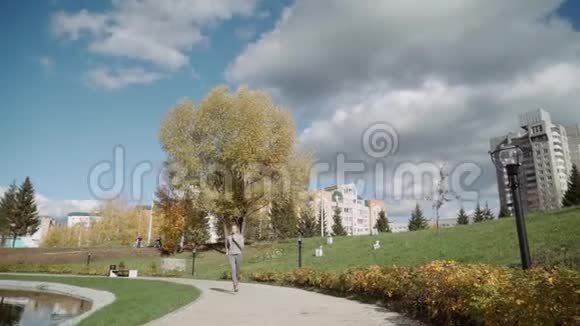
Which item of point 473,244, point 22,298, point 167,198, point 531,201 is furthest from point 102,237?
point 531,201

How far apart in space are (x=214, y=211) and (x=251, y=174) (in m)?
3.98

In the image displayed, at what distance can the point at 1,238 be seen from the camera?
7675cm

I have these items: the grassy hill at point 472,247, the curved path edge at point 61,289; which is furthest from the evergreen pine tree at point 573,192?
the curved path edge at point 61,289

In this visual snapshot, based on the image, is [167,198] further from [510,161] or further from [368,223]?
[368,223]

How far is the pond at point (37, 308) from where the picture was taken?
11.4m

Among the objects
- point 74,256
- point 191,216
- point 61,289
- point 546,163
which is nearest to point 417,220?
point 191,216

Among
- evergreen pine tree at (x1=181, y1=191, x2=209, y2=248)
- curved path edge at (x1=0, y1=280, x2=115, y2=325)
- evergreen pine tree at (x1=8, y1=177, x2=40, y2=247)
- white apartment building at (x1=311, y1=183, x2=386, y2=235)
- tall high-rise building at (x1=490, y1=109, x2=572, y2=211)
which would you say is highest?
tall high-rise building at (x1=490, y1=109, x2=572, y2=211)

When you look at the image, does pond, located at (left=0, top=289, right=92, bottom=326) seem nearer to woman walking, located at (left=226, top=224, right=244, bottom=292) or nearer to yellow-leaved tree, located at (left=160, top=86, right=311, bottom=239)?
woman walking, located at (left=226, top=224, right=244, bottom=292)

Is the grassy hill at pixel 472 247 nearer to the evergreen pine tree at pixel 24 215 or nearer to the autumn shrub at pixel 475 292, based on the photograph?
the autumn shrub at pixel 475 292

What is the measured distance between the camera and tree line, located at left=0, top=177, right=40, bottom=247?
6631 cm

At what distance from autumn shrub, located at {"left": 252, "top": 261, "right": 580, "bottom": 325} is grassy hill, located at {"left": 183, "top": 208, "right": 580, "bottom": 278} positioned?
5.68m

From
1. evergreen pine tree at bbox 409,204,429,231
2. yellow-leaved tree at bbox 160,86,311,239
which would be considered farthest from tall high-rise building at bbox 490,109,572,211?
yellow-leaved tree at bbox 160,86,311,239

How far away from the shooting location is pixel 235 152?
30578 mm

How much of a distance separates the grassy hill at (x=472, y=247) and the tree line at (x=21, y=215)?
54.1 m
